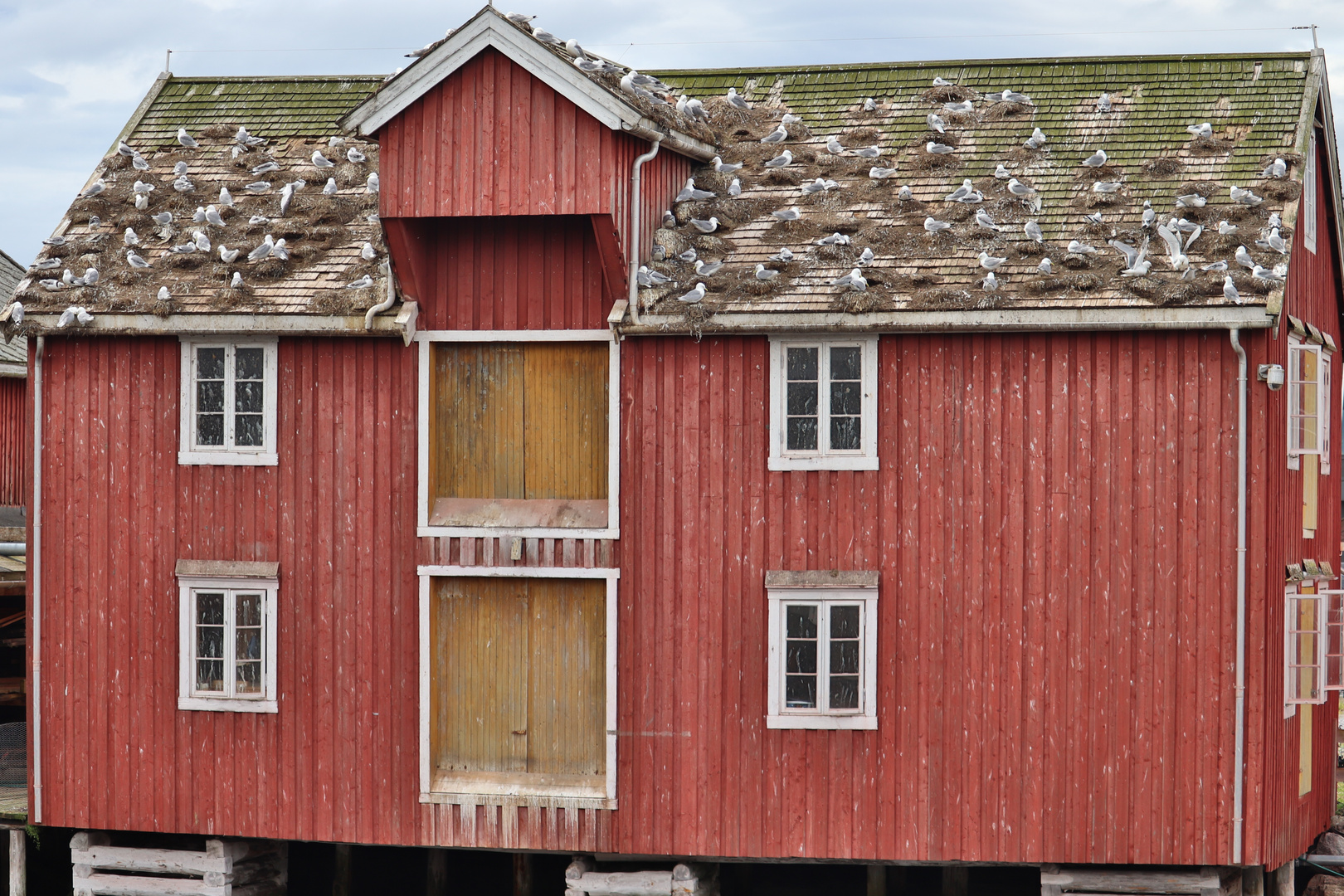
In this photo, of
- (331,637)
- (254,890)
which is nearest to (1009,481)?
(331,637)

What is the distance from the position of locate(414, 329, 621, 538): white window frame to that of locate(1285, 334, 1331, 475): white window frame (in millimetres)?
6449

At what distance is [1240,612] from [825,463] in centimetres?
397

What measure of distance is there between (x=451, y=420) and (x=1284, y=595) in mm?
8206

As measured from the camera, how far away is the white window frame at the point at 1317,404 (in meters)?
16.8

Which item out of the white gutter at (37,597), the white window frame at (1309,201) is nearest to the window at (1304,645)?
the white window frame at (1309,201)

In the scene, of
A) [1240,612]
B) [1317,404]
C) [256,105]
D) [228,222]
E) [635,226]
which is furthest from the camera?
[256,105]

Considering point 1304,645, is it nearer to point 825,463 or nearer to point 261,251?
point 825,463

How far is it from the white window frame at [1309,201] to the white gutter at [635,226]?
6.50 m

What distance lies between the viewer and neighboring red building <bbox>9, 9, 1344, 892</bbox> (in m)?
15.7

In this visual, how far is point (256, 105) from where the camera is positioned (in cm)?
2025

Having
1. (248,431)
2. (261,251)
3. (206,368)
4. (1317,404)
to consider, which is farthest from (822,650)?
(261,251)

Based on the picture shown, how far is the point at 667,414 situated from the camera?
1653cm

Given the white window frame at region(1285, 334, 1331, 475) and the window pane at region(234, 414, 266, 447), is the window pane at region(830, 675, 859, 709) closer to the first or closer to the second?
the white window frame at region(1285, 334, 1331, 475)

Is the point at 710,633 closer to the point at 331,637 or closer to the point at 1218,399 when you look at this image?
the point at 331,637
